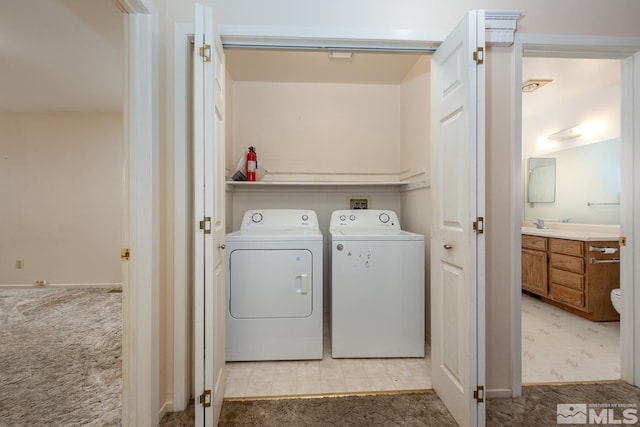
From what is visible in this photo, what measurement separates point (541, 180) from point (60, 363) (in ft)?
17.6

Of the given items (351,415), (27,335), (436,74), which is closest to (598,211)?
(436,74)

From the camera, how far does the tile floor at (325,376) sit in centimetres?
165

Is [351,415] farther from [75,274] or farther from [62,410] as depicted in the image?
[75,274]

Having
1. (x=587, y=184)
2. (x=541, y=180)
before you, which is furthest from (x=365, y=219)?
(x=541, y=180)

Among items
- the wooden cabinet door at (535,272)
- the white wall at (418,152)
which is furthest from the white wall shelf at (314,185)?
the wooden cabinet door at (535,272)

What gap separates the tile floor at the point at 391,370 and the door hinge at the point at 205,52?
183 cm

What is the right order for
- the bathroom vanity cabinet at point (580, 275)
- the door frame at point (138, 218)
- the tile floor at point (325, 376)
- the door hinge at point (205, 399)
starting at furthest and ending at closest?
the bathroom vanity cabinet at point (580, 275), the tile floor at point (325, 376), the door frame at point (138, 218), the door hinge at point (205, 399)

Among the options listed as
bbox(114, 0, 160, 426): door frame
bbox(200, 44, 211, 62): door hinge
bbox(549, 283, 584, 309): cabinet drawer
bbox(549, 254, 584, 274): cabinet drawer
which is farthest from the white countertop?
bbox(114, 0, 160, 426): door frame

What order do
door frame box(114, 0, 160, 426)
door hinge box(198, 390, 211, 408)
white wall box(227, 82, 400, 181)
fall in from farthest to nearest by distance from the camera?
white wall box(227, 82, 400, 181) → door frame box(114, 0, 160, 426) → door hinge box(198, 390, 211, 408)

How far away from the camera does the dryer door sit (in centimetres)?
191

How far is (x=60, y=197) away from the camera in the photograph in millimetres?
3873

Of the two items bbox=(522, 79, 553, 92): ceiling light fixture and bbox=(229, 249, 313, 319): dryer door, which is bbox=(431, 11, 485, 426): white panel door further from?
bbox=(522, 79, 553, 92): ceiling light fixture

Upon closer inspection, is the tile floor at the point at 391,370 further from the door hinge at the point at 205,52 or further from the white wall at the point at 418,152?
the door hinge at the point at 205,52

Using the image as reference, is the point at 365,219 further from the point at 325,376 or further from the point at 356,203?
the point at 325,376
